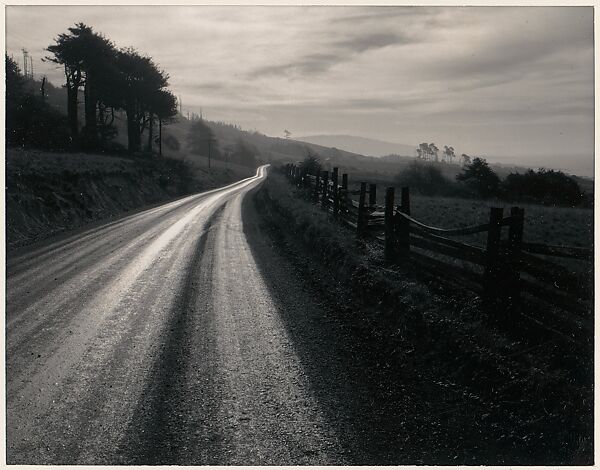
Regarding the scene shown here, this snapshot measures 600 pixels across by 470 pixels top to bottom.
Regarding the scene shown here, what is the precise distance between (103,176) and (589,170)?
26.0 metres

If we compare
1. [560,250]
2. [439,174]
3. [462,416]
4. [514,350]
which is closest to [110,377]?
[462,416]

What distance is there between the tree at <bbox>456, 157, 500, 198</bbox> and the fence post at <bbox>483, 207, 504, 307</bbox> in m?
45.6

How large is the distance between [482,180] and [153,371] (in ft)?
163

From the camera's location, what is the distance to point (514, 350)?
554 centimetres

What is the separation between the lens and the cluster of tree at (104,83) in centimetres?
4241

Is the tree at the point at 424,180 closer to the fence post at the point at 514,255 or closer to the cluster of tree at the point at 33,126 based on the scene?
the cluster of tree at the point at 33,126

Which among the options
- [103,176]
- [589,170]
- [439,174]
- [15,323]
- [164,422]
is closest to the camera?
[164,422]

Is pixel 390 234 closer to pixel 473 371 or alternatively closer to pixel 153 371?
pixel 473 371

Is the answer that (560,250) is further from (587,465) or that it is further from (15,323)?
(15,323)

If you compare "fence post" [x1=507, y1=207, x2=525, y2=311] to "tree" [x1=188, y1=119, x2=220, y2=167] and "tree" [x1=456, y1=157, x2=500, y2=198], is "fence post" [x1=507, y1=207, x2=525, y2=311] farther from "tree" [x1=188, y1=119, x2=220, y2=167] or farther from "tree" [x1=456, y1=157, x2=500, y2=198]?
"tree" [x1=188, y1=119, x2=220, y2=167]

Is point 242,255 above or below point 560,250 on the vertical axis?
below

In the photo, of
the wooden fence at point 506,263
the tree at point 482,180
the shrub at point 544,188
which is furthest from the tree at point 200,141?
the wooden fence at point 506,263

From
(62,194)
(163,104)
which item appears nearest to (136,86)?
(163,104)

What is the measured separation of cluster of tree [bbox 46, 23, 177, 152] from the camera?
42406 millimetres
